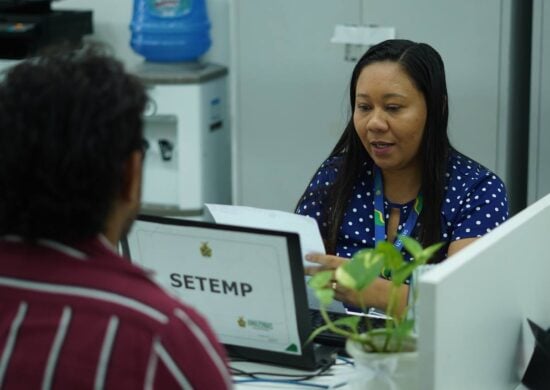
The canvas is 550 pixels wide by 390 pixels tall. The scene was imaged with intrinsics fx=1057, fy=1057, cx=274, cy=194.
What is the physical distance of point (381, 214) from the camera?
2391 millimetres

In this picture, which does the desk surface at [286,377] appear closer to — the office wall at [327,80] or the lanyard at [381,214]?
the lanyard at [381,214]

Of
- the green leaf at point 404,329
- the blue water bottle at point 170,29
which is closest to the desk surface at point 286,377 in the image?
the green leaf at point 404,329

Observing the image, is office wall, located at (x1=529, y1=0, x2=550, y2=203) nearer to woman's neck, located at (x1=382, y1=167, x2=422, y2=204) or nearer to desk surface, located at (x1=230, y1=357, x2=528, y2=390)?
woman's neck, located at (x1=382, y1=167, x2=422, y2=204)

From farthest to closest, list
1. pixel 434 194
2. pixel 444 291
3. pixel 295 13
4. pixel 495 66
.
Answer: pixel 295 13 < pixel 495 66 < pixel 434 194 < pixel 444 291

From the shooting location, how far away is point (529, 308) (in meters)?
1.86

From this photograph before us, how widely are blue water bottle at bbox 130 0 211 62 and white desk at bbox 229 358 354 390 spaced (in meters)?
2.54

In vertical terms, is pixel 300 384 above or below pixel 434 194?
below

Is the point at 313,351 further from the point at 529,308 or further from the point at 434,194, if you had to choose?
the point at 434,194

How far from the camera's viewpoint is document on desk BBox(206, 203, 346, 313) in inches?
77.7

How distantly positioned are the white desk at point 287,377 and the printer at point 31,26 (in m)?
2.28

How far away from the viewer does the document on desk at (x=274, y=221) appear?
1.97 meters

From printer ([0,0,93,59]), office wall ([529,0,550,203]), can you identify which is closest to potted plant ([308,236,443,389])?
office wall ([529,0,550,203])

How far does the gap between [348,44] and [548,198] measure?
1.86 metres

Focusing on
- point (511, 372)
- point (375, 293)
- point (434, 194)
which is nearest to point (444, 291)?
point (511, 372)
